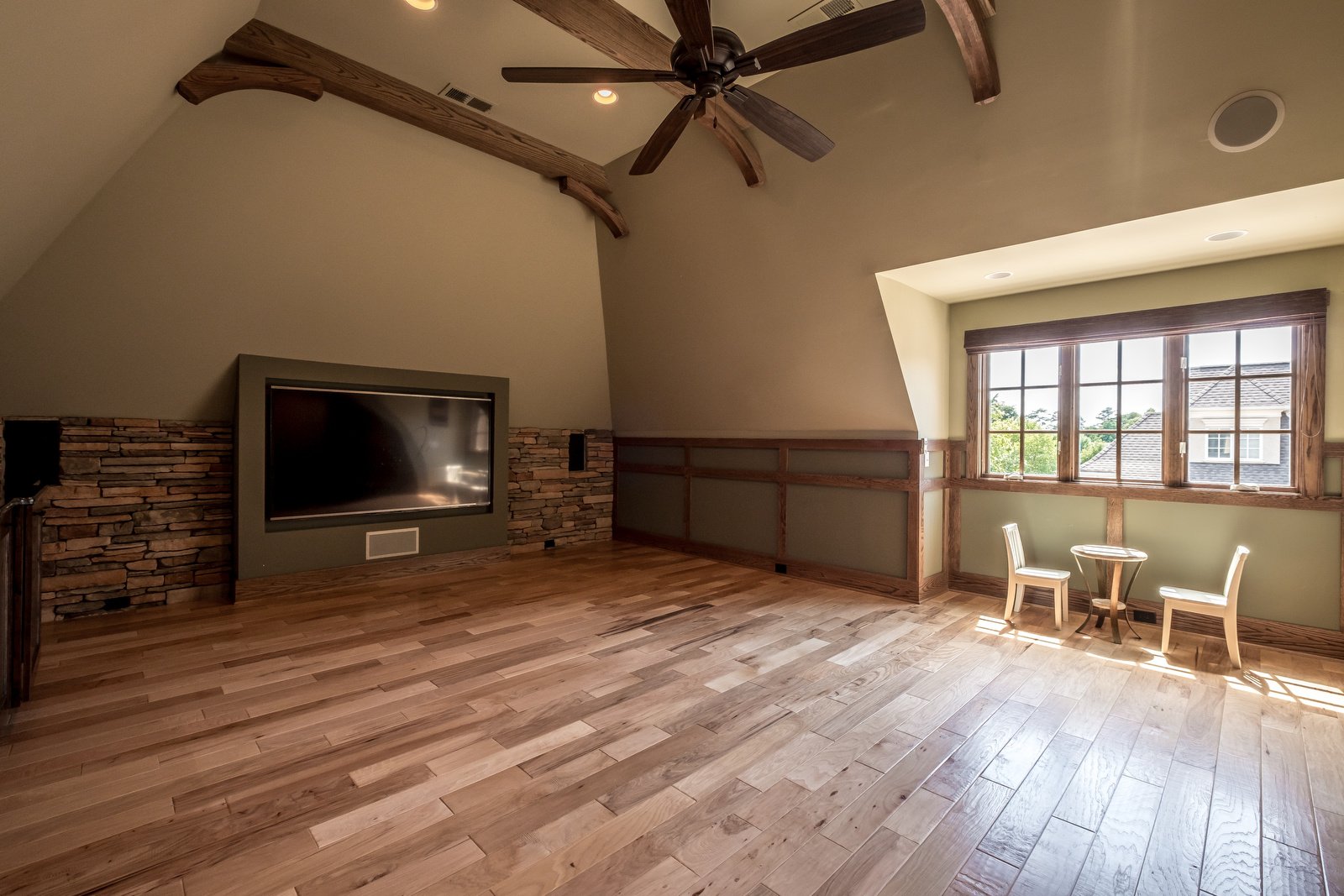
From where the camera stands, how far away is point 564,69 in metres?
2.60

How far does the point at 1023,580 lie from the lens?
4.49 meters

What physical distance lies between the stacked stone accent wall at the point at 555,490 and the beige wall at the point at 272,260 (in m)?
Answer: 1.57

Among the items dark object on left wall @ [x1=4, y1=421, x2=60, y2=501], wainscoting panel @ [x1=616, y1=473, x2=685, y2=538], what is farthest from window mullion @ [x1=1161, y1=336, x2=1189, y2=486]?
dark object on left wall @ [x1=4, y1=421, x2=60, y2=501]

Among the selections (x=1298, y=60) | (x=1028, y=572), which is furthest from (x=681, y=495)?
(x=1298, y=60)

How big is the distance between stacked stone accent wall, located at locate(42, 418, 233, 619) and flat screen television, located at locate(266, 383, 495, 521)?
19.5 inches

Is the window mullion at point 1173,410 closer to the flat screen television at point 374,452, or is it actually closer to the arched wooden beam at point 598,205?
the arched wooden beam at point 598,205

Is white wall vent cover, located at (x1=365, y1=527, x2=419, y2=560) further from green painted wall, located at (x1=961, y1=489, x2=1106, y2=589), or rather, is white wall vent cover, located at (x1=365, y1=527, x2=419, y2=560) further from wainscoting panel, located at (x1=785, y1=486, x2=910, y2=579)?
green painted wall, located at (x1=961, y1=489, x2=1106, y2=589)

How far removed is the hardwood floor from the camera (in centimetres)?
188

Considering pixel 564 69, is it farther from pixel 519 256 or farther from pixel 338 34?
pixel 519 256

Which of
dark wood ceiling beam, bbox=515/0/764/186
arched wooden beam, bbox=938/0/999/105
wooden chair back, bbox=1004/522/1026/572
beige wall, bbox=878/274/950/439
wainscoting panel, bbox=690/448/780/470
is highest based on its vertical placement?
dark wood ceiling beam, bbox=515/0/764/186

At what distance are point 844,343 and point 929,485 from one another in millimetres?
1487

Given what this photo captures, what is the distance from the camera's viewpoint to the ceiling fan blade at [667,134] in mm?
2830

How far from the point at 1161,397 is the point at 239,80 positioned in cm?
658

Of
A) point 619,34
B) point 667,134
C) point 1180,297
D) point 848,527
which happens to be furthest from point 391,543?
point 1180,297
